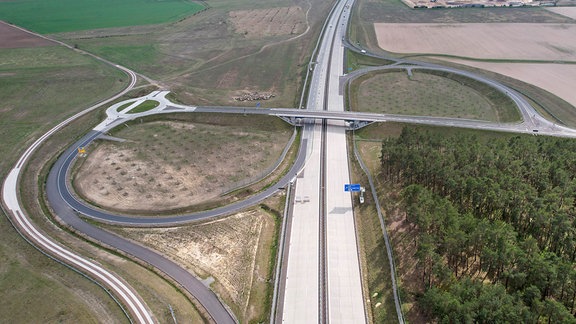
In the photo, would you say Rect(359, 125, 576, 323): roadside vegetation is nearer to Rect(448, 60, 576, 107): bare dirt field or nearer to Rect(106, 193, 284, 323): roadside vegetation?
Rect(106, 193, 284, 323): roadside vegetation

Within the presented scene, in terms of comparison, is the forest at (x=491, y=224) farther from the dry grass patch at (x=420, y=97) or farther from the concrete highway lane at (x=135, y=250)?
the dry grass patch at (x=420, y=97)

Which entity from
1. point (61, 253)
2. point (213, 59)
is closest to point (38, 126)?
point (61, 253)

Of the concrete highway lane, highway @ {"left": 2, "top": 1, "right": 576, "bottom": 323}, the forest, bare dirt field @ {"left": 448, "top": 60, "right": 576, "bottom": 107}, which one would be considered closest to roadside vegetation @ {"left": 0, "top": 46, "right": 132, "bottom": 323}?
highway @ {"left": 2, "top": 1, "right": 576, "bottom": 323}

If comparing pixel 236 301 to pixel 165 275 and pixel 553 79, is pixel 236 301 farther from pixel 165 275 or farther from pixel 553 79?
pixel 553 79

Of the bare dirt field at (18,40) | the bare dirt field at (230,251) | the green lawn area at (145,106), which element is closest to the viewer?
the bare dirt field at (230,251)

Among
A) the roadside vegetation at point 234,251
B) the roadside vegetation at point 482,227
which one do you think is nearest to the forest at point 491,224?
the roadside vegetation at point 482,227

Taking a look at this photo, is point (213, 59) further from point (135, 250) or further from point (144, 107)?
point (135, 250)
